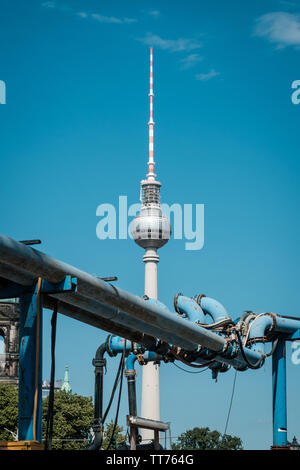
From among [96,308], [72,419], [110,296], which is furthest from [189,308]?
[72,419]

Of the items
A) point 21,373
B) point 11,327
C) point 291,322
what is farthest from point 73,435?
point 21,373

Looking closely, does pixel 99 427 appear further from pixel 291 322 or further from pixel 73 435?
pixel 73 435

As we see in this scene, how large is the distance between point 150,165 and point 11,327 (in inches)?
1889

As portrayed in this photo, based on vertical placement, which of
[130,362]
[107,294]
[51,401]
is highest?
[130,362]

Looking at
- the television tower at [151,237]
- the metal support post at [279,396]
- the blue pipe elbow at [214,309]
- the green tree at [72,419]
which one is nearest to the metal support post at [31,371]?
the blue pipe elbow at [214,309]

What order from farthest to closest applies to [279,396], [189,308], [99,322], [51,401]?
[279,396] < [189,308] < [99,322] < [51,401]

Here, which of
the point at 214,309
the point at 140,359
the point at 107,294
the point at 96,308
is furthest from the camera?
the point at 214,309

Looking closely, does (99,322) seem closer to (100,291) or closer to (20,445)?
(100,291)

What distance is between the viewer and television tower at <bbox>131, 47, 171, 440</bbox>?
4889 inches

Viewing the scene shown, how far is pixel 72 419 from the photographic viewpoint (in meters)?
80.2

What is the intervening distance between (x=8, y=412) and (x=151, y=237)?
180ft

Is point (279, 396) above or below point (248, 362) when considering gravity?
below

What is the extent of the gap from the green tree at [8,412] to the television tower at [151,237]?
45644 millimetres
